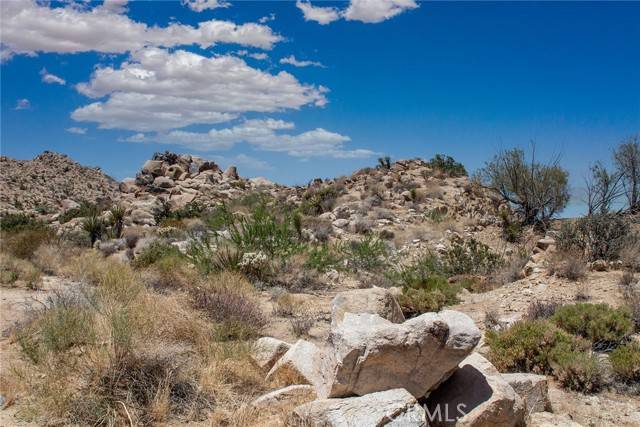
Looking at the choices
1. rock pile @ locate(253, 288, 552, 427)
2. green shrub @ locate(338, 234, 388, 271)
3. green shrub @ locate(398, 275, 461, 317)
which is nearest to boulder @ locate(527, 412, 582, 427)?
rock pile @ locate(253, 288, 552, 427)

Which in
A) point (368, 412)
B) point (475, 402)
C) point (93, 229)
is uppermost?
point (93, 229)

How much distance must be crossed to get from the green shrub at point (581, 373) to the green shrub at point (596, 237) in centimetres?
747

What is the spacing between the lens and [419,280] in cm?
1262

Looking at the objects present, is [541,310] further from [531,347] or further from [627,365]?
[627,365]

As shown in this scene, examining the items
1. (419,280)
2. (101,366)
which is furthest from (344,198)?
(101,366)

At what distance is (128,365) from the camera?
5.67 m

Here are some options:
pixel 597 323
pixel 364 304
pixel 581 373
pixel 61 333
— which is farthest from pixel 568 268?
pixel 61 333

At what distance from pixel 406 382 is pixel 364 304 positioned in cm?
212

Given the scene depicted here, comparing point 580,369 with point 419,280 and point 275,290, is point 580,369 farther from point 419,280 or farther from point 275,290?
point 275,290

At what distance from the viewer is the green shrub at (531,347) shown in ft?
23.5

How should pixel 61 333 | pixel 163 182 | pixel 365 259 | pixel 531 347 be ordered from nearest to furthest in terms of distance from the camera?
pixel 61 333 → pixel 531 347 → pixel 365 259 → pixel 163 182

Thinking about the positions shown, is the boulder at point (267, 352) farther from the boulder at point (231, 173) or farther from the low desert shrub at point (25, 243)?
the boulder at point (231, 173)

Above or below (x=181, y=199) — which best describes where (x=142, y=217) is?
below

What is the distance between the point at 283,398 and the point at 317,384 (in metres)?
0.37
